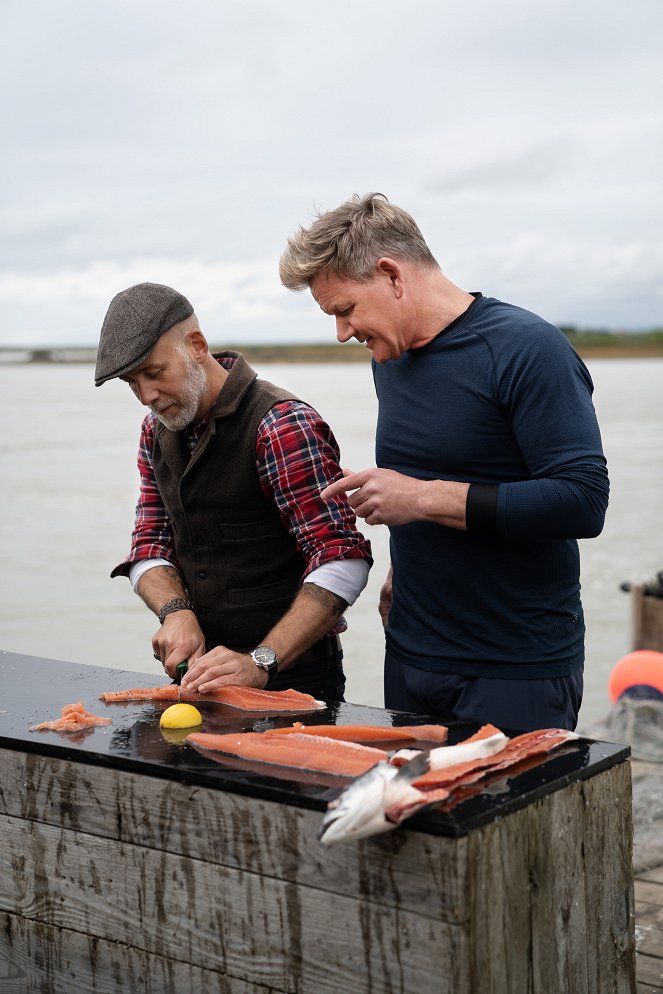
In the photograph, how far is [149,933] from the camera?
2.37 metres

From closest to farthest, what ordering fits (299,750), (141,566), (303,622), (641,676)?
(299,750) → (303,622) → (141,566) → (641,676)

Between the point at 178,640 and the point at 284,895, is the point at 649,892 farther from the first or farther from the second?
the point at 284,895

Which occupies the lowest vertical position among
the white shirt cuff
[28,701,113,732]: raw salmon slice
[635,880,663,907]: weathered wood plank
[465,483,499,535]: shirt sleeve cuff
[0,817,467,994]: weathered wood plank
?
[635,880,663,907]: weathered wood plank

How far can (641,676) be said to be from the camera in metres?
6.61

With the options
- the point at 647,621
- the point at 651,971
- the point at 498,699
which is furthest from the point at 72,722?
the point at 647,621

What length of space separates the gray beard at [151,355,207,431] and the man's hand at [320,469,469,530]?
645 mm

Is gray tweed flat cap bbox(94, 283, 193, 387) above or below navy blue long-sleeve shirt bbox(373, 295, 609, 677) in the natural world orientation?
above

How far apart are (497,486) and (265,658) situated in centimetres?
76

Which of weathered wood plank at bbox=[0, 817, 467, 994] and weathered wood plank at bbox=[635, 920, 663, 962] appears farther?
weathered wood plank at bbox=[635, 920, 663, 962]

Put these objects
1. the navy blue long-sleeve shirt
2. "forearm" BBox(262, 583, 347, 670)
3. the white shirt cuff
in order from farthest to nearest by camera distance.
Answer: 1. the white shirt cuff
2. "forearm" BBox(262, 583, 347, 670)
3. the navy blue long-sleeve shirt

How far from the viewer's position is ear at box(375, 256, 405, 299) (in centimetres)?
286

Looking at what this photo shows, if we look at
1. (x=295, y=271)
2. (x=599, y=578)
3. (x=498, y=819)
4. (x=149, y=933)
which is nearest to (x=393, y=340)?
(x=295, y=271)

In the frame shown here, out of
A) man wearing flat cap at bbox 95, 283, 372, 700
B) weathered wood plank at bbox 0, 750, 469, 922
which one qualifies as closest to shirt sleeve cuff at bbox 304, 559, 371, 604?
man wearing flat cap at bbox 95, 283, 372, 700

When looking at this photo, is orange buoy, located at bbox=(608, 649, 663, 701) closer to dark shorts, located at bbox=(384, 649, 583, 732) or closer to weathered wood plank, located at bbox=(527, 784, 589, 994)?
dark shorts, located at bbox=(384, 649, 583, 732)
